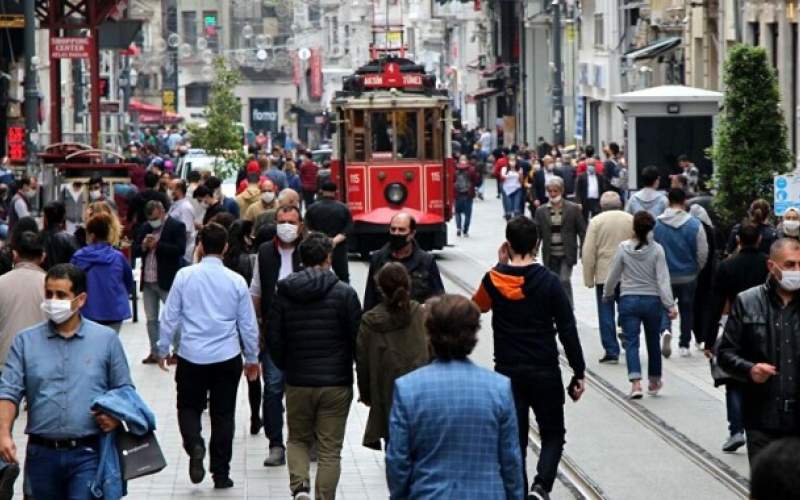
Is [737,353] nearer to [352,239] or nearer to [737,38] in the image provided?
[352,239]

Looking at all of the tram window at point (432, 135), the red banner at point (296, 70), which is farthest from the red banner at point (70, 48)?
the red banner at point (296, 70)

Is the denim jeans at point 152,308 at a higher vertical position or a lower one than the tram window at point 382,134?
lower

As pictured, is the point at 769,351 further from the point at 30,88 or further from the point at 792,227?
the point at 30,88

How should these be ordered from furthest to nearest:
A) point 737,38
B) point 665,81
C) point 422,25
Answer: point 422,25 < point 665,81 < point 737,38

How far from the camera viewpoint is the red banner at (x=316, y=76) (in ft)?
373

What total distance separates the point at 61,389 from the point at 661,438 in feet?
22.5

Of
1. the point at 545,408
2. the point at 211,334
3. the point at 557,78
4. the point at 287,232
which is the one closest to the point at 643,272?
the point at 287,232

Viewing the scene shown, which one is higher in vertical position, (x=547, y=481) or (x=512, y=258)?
(x=512, y=258)

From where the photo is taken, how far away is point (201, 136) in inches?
1877

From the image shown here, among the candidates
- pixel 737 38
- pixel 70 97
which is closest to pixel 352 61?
pixel 70 97

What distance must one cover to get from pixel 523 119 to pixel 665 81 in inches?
894

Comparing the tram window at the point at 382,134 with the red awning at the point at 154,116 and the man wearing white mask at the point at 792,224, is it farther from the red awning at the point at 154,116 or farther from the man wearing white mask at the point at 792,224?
the red awning at the point at 154,116

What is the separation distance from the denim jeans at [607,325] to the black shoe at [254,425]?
4.43 meters

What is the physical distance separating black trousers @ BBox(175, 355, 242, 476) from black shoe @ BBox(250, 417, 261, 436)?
7.40ft
